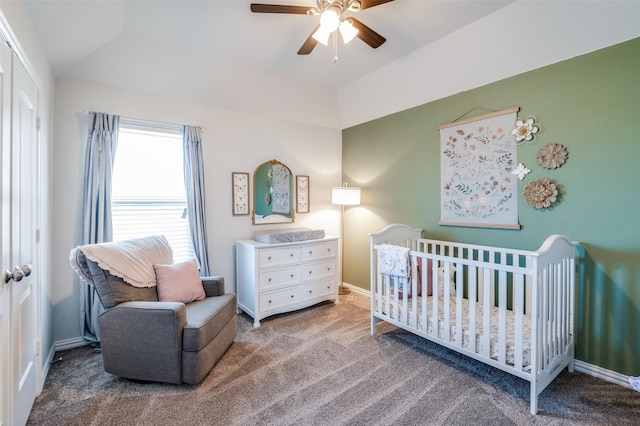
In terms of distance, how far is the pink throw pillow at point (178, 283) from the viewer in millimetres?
2342

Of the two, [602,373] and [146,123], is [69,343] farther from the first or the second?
[602,373]

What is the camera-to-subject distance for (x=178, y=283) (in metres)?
Result: 2.40

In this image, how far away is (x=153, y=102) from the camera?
2.88 m

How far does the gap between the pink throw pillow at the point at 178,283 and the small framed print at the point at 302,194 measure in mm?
1687

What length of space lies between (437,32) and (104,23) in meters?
2.63

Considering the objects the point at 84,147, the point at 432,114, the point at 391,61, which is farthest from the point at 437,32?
the point at 84,147

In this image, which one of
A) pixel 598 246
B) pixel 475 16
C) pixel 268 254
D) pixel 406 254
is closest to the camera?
pixel 598 246

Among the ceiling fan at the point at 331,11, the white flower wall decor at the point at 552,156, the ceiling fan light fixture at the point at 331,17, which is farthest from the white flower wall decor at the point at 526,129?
the ceiling fan light fixture at the point at 331,17

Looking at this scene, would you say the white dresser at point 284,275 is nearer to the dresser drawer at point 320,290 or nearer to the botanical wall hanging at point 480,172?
the dresser drawer at point 320,290

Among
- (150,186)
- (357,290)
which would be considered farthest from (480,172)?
(150,186)

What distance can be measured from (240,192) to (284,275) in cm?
109

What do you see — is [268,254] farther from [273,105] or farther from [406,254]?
A: [273,105]

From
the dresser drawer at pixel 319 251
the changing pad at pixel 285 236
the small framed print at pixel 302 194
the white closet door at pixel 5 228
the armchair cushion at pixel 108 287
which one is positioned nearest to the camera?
the white closet door at pixel 5 228

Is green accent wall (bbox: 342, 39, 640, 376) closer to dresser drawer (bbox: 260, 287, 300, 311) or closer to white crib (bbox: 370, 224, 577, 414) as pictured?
white crib (bbox: 370, 224, 577, 414)
